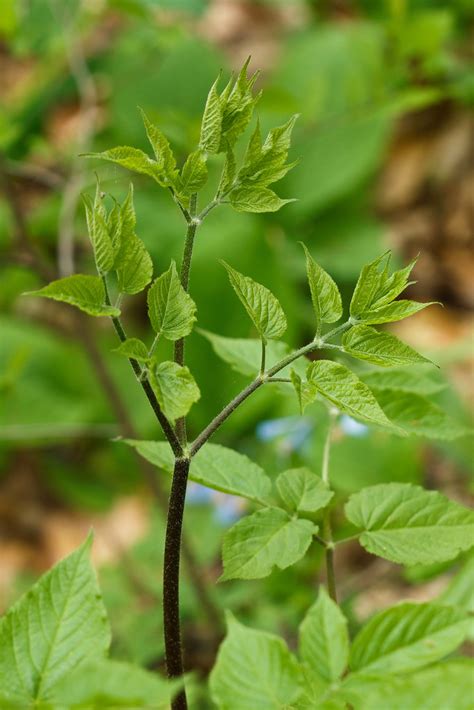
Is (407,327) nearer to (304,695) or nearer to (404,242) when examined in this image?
(404,242)

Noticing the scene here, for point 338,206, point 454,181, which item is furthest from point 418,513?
point 454,181

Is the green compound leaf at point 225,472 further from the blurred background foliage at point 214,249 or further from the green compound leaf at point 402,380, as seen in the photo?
the blurred background foliage at point 214,249

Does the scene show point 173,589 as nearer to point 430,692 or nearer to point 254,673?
point 254,673

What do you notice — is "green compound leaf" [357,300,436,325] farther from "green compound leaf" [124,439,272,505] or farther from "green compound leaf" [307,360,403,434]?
"green compound leaf" [124,439,272,505]

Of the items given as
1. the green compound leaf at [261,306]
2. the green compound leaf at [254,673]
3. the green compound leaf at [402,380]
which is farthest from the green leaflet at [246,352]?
the green compound leaf at [254,673]

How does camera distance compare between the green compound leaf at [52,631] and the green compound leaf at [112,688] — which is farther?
the green compound leaf at [52,631]
